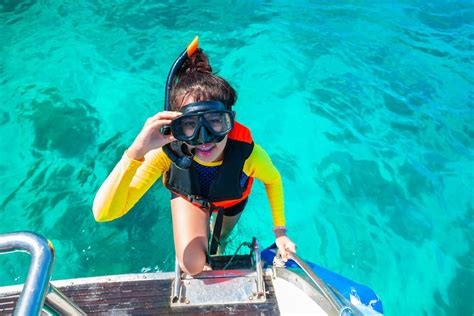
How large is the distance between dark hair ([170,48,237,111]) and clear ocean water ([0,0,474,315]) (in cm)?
189

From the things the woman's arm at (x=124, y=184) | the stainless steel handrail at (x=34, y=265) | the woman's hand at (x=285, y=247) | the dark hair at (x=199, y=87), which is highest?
the dark hair at (x=199, y=87)

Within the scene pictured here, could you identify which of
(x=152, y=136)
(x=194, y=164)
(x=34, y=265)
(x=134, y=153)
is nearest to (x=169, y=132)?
(x=152, y=136)

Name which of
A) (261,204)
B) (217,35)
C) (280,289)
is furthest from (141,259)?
(217,35)

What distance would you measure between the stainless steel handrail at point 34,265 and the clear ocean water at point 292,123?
235cm

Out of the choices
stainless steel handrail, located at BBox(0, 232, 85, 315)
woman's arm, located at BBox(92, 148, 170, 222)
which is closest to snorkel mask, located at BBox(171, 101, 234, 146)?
woman's arm, located at BBox(92, 148, 170, 222)

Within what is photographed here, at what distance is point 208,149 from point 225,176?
0.38m

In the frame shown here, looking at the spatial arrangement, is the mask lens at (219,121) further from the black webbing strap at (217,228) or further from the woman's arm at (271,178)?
the black webbing strap at (217,228)

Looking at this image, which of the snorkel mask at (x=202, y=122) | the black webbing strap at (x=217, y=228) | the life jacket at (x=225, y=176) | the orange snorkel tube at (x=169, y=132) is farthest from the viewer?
the black webbing strap at (x=217, y=228)

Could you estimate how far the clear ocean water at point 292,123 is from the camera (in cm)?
368

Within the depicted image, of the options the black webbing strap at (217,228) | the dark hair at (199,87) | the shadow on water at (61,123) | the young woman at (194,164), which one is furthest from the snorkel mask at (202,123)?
the shadow on water at (61,123)

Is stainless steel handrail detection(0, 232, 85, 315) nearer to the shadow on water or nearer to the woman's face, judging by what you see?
the woman's face

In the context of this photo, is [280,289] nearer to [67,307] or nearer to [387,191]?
[67,307]

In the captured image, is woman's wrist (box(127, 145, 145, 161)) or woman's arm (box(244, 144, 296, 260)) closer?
woman's wrist (box(127, 145, 145, 161))

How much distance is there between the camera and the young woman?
2.06 meters
